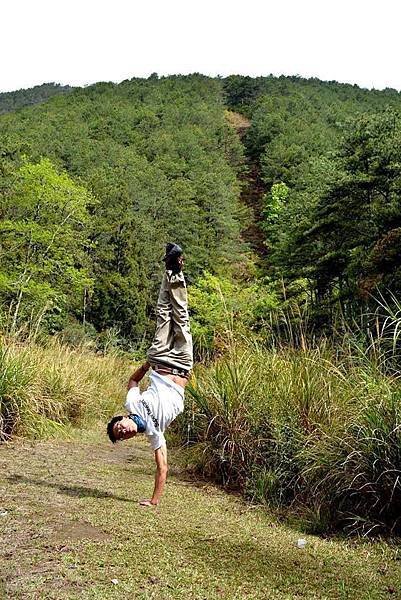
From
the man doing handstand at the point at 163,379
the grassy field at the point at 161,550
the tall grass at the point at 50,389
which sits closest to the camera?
the grassy field at the point at 161,550

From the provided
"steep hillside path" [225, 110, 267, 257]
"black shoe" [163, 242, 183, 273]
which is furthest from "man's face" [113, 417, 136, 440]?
"steep hillside path" [225, 110, 267, 257]

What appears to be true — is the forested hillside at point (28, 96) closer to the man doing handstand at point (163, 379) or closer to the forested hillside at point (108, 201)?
the forested hillside at point (108, 201)

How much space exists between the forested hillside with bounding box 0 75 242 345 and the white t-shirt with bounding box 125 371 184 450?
3.62 m

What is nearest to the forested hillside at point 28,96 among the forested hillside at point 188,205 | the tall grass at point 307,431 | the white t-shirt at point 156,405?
the forested hillside at point 188,205

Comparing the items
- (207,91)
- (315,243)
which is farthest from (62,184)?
(207,91)

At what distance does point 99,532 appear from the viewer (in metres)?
3.83

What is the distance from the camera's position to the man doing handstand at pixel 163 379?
445 cm

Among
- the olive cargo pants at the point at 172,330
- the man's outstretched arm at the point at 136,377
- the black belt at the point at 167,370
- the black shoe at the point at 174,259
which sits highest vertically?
the black shoe at the point at 174,259

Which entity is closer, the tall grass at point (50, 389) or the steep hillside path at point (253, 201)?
the tall grass at point (50, 389)

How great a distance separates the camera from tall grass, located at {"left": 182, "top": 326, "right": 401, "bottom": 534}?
4211mm

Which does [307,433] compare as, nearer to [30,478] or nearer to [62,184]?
[30,478]

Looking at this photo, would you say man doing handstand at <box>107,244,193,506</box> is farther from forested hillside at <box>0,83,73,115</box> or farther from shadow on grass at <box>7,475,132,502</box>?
forested hillside at <box>0,83,73,115</box>

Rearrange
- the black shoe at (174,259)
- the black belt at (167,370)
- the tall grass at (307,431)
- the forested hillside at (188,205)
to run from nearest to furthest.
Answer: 1. the tall grass at (307,431)
2. the black belt at (167,370)
3. the black shoe at (174,259)
4. the forested hillside at (188,205)

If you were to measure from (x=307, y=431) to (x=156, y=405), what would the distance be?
1362 millimetres
